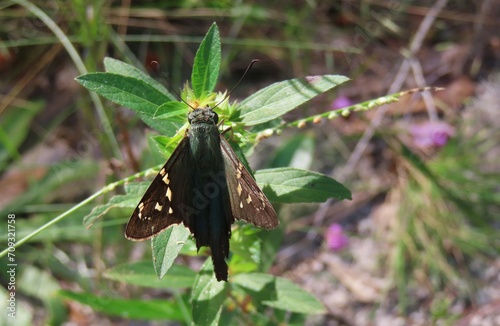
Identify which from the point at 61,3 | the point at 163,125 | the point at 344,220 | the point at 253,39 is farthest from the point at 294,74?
the point at 163,125

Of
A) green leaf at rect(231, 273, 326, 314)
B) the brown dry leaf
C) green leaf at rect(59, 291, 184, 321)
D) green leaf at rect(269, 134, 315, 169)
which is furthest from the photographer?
the brown dry leaf

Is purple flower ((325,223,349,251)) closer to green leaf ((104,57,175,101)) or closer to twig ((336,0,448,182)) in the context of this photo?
twig ((336,0,448,182))

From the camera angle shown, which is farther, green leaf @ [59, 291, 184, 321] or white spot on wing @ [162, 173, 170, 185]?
green leaf @ [59, 291, 184, 321]

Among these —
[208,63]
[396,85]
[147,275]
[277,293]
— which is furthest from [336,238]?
[208,63]

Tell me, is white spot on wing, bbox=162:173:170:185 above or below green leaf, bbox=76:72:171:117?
below

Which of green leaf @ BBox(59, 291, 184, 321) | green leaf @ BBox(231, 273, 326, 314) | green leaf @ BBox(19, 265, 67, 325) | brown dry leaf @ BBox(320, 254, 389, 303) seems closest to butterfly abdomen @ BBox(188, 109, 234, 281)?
green leaf @ BBox(231, 273, 326, 314)

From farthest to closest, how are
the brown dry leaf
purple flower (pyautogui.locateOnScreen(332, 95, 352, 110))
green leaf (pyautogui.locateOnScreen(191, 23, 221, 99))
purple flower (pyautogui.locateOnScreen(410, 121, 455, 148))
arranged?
1. purple flower (pyautogui.locateOnScreen(332, 95, 352, 110))
2. purple flower (pyautogui.locateOnScreen(410, 121, 455, 148))
3. the brown dry leaf
4. green leaf (pyautogui.locateOnScreen(191, 23, 221, 99))

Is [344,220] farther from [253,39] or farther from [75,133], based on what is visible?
[75,133]
